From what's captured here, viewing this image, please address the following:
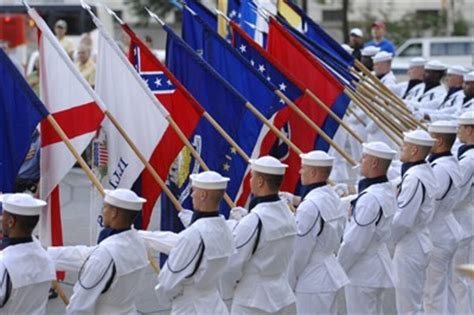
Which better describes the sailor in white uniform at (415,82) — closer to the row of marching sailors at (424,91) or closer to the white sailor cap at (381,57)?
the row of marching sailors at (424,91)

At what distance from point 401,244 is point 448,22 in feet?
100

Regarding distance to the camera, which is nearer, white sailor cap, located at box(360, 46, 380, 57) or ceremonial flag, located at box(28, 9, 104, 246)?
ceremonial flag, located at box(28, 9, 104, 246)

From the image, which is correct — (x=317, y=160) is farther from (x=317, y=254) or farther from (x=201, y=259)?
(x=201, y=259)

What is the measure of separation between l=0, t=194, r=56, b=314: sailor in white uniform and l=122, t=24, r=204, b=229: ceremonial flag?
7.91 feet

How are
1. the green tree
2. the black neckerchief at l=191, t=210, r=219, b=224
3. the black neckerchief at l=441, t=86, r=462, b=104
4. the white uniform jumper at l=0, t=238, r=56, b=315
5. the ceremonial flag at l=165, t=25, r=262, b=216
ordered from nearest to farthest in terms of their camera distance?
the white uniform jumper at l=0, t=238, r=56, b=315 < the black neckerchief at l=191, t=210, r=219, b=224 < the ceremonial flag at l=165, t=25, r=262, b=216 < the black neckerchief at l=441, t=86, r=462, b=104 < the green tree

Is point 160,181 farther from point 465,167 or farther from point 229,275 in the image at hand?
point 465,167

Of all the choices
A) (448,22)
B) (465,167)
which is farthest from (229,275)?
(448,22)

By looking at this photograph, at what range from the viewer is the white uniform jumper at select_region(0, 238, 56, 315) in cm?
698

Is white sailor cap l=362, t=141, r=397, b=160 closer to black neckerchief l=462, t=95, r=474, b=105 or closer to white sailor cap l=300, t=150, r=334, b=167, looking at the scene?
white sailor cap l=300, t=150, r=334, b=167

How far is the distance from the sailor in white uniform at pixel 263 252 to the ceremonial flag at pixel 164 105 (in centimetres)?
155

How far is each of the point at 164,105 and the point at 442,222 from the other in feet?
8.35

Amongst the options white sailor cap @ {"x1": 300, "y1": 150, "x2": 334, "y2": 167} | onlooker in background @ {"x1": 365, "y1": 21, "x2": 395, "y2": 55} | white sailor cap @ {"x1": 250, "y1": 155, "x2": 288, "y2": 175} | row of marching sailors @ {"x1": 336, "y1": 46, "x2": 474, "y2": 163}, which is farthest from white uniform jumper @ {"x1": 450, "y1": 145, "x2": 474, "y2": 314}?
onlooker in background @ {"x1": 365, "y1": 21, "x2": 395, "y2": 55}

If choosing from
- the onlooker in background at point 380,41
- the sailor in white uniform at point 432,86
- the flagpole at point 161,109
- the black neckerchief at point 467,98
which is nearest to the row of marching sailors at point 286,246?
the flagpole at point 161,109

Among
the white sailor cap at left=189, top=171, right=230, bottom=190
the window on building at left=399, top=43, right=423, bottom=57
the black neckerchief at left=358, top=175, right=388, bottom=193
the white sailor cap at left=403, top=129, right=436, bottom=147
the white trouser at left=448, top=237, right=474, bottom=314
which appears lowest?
the window on building at left=399, top=43, right=423, bottom=57
